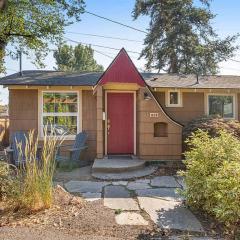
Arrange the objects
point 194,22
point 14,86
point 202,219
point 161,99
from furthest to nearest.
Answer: point 194,22
point 161,99
point 14,86
point 202,219

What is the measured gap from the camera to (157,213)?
5.20 metres

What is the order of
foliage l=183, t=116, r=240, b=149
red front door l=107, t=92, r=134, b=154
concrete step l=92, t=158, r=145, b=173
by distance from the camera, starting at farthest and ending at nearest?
1. red front door l=107, t=92, r=134, b=154
2. foliage l=183, t=116, r=240, b=149
3. concrete step l=92, t=158, r=145, b=173

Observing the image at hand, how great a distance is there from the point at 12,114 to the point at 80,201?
5644 mm

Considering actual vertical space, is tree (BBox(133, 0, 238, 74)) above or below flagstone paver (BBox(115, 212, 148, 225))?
above

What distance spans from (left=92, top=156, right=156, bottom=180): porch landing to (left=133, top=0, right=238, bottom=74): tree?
14503mm

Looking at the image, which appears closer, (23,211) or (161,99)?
(23,211)

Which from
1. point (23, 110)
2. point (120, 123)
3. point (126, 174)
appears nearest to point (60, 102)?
point (23, 110)

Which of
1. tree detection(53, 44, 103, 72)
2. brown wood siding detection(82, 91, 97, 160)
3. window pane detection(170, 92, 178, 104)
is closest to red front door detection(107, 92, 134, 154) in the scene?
brown wood siding detection(82, 91, 97, 160)

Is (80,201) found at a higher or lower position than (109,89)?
lower

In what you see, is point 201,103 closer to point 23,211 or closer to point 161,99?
point 161,99

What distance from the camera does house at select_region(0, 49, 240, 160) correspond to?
31.2ft

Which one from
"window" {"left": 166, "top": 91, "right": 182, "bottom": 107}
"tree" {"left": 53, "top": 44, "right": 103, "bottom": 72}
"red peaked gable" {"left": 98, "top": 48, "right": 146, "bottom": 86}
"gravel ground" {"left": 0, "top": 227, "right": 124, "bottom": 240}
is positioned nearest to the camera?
"gravel ground" {"left": 0, "top": 227, "right": 124, "bottom": 240}

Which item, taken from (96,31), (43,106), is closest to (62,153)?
(43,106)

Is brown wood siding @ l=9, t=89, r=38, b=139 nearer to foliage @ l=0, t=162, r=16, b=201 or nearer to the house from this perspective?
the house
